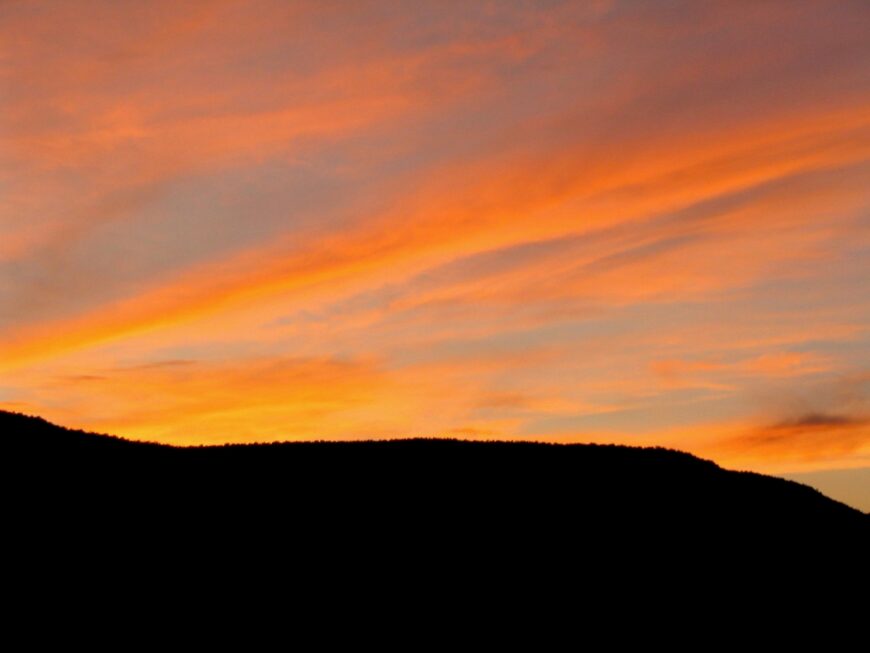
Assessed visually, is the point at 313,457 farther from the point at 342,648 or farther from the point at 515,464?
the point at 342,648

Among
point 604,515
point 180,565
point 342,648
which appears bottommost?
point 342,648

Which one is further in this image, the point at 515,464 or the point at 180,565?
→ the point at 515,464

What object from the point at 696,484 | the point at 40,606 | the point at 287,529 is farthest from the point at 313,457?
the point at 696,484

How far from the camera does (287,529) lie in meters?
45.1

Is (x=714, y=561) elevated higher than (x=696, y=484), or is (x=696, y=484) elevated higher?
(x=696, y=484)

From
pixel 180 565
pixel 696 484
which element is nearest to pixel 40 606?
pixel 180 565

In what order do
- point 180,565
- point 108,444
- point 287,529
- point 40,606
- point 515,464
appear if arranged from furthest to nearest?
point 515,464 → point 108,444 → point 287,529 → point 180,565 → point 40,606

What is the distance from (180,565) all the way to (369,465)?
43.5ft

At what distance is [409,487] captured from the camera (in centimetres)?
5084

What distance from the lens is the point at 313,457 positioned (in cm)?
5234

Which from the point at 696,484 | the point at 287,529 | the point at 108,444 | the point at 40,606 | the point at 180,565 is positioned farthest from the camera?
the point at 696,484

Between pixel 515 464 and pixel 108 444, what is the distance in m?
19.7

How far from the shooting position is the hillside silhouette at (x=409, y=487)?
45.8 meters

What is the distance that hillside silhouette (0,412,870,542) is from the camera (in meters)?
45.8
